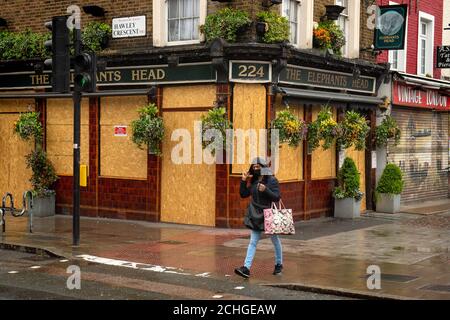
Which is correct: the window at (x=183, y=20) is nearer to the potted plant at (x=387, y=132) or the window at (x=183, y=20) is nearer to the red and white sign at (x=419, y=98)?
the potted plant at (x=387, y=132)

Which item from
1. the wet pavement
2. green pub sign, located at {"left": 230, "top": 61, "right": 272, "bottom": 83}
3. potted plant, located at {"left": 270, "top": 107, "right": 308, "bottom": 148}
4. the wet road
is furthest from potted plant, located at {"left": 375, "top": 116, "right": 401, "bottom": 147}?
the wet road

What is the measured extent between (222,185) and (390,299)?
7330mm

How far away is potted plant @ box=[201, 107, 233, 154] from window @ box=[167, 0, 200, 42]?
2.18m

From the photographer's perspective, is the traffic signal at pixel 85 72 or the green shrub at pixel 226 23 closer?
the traffic signal at pixel 85 72

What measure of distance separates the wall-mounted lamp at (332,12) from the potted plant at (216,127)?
4.30 metres

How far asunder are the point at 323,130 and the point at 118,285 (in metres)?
8.45

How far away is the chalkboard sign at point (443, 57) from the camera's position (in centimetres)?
2206

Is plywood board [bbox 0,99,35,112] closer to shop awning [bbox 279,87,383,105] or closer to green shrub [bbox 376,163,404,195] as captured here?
shop awning [bbox 279,87,383,105]

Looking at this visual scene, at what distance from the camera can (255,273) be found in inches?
442

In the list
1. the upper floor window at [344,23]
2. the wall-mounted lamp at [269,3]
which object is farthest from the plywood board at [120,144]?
the upper floor window at [344,23]

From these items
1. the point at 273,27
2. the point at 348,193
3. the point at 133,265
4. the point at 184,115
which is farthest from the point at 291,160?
the point at 133,265

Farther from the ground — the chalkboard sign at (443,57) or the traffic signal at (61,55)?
the chalkboard sign at (443,57)

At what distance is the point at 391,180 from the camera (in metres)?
19.8
